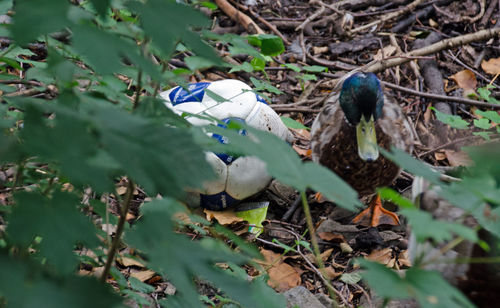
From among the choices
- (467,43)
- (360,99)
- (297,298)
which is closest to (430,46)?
(467,43)

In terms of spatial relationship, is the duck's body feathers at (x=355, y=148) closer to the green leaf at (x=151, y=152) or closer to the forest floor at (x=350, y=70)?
the forest floor at (x=350, y=70)

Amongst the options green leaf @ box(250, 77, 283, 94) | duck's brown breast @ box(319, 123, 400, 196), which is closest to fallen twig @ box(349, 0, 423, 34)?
duck's brown breast @ box(319, 123, 400, 196)

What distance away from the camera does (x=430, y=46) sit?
4.78 m

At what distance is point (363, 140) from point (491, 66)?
7.58ft

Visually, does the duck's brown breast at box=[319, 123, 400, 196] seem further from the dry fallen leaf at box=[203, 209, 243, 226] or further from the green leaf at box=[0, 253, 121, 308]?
the green leaf at box=[0, 253, 121, 308]

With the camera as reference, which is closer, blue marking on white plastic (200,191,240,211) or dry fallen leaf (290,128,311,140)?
blue marking on white plastic (200,191,240,211)

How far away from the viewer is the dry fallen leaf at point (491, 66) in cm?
483

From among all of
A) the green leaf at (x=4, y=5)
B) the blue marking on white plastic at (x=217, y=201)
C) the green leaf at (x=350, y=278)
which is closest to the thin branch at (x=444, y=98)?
the blue marking on white plastic at (x=217, y=201)

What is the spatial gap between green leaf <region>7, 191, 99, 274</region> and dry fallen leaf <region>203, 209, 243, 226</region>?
2.25 metres

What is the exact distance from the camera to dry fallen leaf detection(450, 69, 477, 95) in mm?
4730

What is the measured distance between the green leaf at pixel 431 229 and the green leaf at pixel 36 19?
60 cm

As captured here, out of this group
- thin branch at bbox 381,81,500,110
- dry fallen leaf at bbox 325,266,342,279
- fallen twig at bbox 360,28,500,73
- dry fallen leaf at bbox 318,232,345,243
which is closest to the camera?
dry fallen leaf at bbox 325,266,342,279

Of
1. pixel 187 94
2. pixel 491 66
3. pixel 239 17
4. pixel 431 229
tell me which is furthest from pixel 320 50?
pixel 431 229

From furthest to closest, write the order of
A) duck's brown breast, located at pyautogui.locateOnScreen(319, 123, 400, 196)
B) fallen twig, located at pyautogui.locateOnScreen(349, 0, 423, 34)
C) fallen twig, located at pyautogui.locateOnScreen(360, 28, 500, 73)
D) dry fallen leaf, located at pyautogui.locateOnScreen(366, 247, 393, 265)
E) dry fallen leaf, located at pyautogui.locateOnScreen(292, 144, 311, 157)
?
fallen twig, located at pyautogui.locateOnScreen(349, 0, 423, 34) → fallen twig, located at pyautogui.locateOnScreen(360, 28, 500, 73) → dry fallen leaf, located at pyautogui.locateOnScreen(292, 144, 311, 157) → duck's brown breast, located at pyautogui.locateOnScreen(319, 123, 400, 196) → dry fallen leaf, located at pyautogui.locateOnScreen(366, 247, 393, 265)
